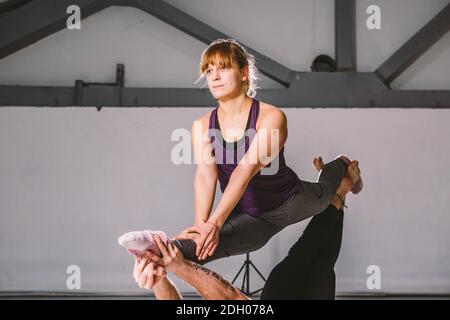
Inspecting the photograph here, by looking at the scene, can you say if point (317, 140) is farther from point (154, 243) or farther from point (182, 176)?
point (154, 243)

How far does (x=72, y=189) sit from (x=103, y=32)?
133 cm

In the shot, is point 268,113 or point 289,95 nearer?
point 268,113

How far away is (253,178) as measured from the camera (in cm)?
277

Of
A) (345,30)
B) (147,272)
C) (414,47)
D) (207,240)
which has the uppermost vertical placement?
(345,30)

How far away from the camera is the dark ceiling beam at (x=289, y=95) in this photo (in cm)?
439

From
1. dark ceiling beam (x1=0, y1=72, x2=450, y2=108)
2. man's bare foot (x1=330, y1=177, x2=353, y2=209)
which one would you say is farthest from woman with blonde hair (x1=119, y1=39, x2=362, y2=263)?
dark ceiling beam (x1=0, y1=72, x2=450, y2=108)

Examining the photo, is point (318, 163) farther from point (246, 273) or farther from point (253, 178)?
point (253, 178)

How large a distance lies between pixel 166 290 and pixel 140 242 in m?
0.47

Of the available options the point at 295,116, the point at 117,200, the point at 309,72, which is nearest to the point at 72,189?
the point at 117,200

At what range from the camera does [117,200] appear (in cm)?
417

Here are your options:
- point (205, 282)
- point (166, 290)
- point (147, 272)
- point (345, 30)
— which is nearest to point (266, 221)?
point (205, 282)

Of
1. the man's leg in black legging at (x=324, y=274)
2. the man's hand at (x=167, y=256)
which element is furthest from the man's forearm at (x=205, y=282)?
the man's leg in black legging at (x=324, y=274)

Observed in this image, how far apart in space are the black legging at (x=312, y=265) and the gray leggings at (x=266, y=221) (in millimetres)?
149

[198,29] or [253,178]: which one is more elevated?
[198,29]
